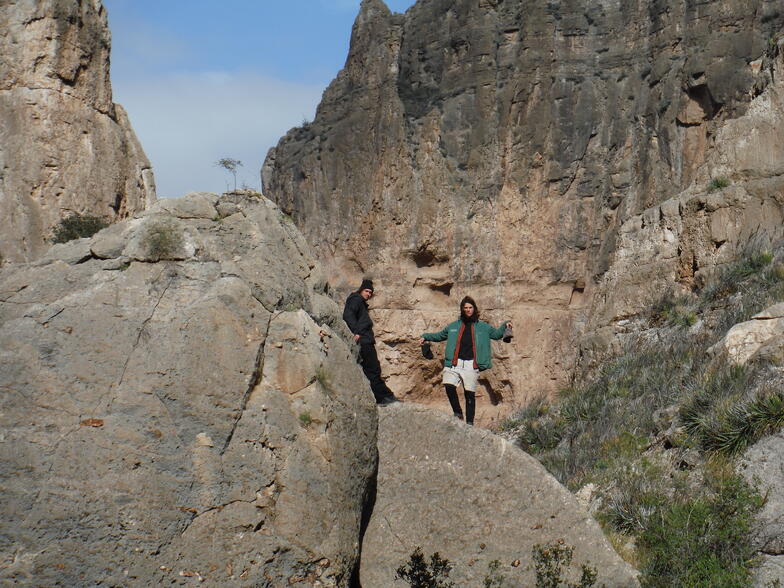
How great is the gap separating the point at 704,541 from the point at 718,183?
280 inches

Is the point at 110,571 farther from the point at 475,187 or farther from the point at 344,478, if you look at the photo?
the point at 475,187

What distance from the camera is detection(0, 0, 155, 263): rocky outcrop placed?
15742mm

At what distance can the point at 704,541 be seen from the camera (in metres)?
5.74

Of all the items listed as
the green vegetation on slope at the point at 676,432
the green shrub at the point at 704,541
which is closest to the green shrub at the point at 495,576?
the green shrub at the point at 704,541

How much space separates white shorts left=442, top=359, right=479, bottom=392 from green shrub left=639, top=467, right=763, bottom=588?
8.18 ft

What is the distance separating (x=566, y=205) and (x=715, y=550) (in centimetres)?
1988

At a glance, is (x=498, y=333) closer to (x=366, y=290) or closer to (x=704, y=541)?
(x=366, y=290)

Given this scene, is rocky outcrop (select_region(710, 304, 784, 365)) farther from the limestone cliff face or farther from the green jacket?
the limestone cliff face

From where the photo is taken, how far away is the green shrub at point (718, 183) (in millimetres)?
11828

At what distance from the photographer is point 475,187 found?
25.4m

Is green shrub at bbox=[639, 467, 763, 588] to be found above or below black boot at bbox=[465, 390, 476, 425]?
below

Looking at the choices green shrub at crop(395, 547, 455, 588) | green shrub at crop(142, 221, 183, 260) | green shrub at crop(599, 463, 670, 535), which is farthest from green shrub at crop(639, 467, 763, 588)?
green shrub at crop(142, 221, 183, 260)

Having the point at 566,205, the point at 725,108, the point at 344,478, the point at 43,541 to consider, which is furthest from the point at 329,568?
the point at 566,205

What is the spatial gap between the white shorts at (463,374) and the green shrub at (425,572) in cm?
371
